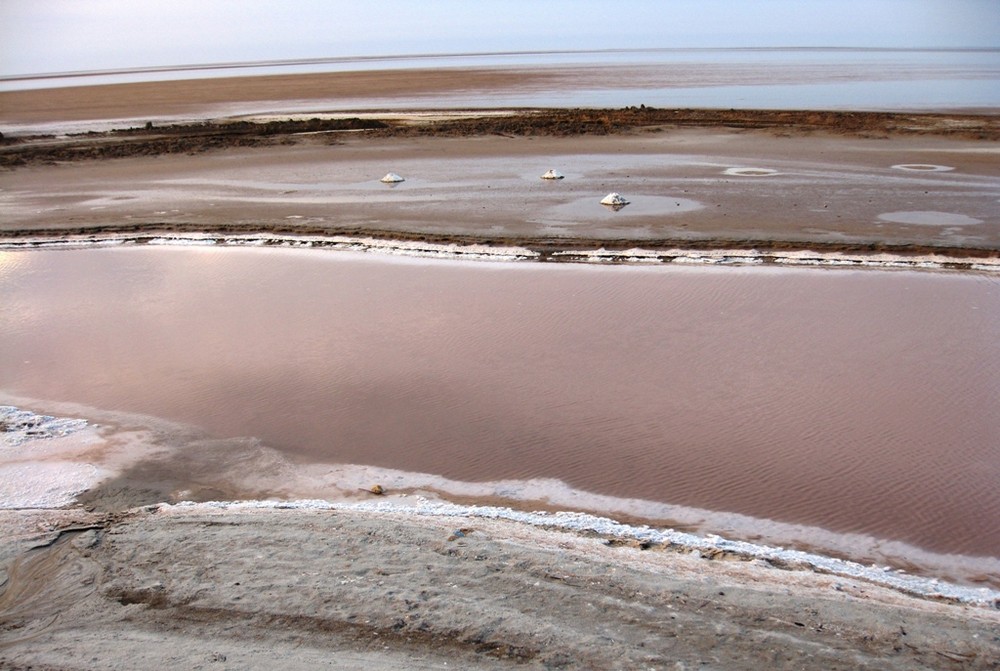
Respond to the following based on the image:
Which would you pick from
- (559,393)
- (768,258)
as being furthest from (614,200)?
(559,393)

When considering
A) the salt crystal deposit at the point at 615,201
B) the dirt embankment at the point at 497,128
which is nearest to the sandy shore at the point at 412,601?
the salt crystal deposit at the point at 615,201

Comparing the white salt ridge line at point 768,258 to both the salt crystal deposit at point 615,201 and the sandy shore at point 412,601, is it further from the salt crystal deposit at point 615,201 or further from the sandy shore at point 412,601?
the sandy shore at point 412,601

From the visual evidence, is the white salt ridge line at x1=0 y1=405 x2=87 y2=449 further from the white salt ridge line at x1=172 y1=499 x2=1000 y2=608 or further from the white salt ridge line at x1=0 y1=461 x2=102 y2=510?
the white salt ridge line at x1=172 y1=499 x2=1000 y2=608

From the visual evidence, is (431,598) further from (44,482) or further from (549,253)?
(549,253)

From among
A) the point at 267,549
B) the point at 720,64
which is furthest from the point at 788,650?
the point at 720,64

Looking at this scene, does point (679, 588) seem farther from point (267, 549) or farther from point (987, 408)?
point (987, 408)

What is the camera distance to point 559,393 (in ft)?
25.7

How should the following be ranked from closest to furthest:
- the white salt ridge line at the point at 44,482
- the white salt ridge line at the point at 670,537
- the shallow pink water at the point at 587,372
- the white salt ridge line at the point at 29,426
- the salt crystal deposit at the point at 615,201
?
1. the white salt ridge line at the point at 670,537
2. the white salt ridge line at the point at 44,482
3. the shallow pink water at the point at 587,372
4. the white salt ridge line at the point at 29,426
5. the salt crystal deposit at the point at 615,201

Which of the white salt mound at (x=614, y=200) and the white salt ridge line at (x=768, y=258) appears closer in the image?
the white salt ridge line at (x=768, y=258)

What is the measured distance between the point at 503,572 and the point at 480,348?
4.31m

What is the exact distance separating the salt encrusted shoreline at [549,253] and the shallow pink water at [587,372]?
1.21 ft

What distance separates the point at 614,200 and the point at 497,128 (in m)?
9.45

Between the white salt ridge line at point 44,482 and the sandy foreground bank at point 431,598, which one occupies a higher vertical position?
the sandy foreground bank at point 431,598

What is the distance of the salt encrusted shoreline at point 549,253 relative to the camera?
11109 mm
